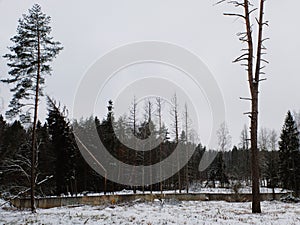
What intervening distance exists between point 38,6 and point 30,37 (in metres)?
2.19

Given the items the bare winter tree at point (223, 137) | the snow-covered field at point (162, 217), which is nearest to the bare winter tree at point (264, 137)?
the bare winter tree at point (223, 137)

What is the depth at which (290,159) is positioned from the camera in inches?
1540

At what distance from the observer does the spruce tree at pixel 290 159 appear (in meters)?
38.4

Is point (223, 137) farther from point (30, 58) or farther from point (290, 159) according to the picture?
point (30, 58)

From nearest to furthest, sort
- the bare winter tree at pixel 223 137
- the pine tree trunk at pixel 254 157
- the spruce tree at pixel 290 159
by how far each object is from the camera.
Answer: the pine tree trunk at pixel 254 157, the spruce tree at pixel 290 159, the bare winter tree at pixel 223 137

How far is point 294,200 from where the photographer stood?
30.1 m

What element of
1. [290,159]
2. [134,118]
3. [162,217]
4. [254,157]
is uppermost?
[134,118]

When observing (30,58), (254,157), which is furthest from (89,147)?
(254,157)

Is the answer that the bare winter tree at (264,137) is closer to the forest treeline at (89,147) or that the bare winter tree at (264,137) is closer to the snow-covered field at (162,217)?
the forest treeline at (89,147)

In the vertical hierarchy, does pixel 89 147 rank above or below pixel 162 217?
above

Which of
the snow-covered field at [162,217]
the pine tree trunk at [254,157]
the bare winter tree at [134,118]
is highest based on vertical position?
the bare winter tree at [134,118]

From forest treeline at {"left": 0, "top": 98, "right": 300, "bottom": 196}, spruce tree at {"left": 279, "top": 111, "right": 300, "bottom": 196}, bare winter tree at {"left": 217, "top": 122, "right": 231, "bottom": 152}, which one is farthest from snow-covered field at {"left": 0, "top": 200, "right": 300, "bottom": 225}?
bare winter tree at {"left": 217, "top": 122, "right": 231, "bottom": 152}

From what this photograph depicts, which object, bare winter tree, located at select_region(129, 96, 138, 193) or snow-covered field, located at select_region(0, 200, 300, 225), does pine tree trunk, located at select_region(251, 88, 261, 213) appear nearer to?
snow-covered field, located at select_region(0, 200, 300, 225)

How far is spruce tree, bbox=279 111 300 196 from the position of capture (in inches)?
1512
